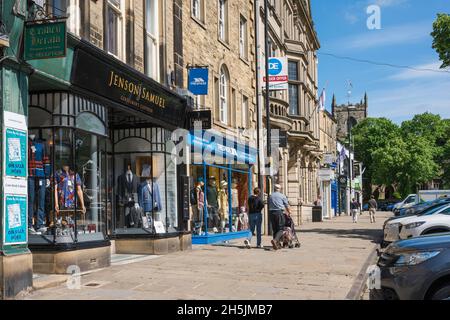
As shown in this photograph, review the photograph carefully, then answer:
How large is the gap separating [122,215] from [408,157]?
229 feet

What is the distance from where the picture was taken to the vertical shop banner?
28.3 ft

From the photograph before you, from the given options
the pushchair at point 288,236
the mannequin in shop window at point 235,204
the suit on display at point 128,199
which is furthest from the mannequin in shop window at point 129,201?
the mannequin in shop window at point 235,204

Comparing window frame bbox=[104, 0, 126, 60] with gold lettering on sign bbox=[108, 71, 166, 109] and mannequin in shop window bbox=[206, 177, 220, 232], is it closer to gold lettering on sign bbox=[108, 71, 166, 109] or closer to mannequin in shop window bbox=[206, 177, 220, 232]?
gold lettering on sign bbox=[108, 71, 166, 109]

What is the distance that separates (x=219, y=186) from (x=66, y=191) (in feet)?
33.3

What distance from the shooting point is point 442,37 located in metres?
24.4

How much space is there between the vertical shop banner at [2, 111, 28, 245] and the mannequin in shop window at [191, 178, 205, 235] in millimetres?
9537

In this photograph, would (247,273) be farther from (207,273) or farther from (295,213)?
(295,213)

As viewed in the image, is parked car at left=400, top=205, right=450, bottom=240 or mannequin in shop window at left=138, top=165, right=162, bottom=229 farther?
parked car at left=400, top=205, right=450, bottom=240

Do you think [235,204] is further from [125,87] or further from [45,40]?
[45,40]

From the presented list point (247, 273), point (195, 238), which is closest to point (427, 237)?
point (247, 273)

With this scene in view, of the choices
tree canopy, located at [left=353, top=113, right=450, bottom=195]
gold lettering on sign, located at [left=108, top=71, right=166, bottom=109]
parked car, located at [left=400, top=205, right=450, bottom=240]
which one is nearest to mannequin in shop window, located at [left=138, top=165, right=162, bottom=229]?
gold lettering on sign, located at [left=108, top=71, right=166, bottom=109]

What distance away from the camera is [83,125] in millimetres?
11453

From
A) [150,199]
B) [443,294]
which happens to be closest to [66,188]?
[150,199]

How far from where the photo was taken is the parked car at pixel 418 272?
21.7 feet
